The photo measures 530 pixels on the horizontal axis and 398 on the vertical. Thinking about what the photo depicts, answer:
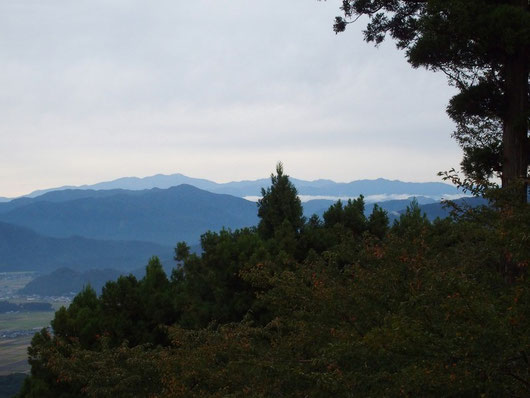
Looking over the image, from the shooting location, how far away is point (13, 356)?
110875 mm

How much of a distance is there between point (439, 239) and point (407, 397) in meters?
5.33

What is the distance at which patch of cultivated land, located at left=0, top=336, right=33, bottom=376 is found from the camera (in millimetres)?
96256

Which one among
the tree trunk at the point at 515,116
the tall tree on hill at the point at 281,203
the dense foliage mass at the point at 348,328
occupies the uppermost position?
the tree trunk at the point at 515,116

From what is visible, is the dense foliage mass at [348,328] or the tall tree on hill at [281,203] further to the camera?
the tall tree on hill at [281,203]

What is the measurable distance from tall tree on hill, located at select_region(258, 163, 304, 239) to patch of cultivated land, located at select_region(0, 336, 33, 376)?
82.1 metres

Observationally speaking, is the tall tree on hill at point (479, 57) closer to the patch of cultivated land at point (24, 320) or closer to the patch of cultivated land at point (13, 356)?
the patch of cultivated land at point (13, 356)

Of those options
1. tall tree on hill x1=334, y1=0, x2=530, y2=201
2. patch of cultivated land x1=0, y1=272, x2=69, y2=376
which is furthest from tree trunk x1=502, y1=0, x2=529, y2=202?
patch of cultivated land x1=0, y1=272, x2=69, y2=376

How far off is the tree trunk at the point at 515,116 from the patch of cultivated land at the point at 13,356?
93.0 metres

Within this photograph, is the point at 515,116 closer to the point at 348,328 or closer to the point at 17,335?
the point at 348,328

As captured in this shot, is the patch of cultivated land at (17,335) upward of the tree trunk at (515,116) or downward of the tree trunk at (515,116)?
downward

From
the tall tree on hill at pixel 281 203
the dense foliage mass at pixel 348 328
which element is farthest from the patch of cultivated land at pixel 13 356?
the dense foliage mass at pixel 348 328

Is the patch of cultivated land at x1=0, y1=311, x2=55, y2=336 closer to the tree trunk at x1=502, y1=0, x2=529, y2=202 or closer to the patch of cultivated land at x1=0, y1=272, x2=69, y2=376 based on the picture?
the patch of cultivated land at x1=0, y1=272, x2=69, y2=376

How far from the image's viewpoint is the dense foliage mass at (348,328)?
536cm

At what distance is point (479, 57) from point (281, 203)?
10.5m
